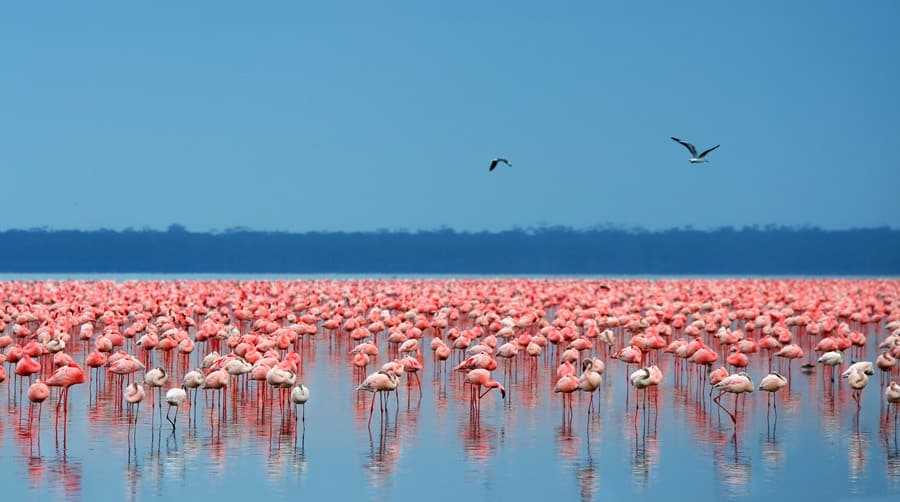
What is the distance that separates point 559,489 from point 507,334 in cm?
1162

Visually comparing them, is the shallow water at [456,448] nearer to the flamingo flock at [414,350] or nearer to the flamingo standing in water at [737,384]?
the flamingo flock at [414,350]

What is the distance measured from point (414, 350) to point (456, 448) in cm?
645

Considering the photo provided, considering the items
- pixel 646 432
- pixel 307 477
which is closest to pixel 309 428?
pixel 307 477

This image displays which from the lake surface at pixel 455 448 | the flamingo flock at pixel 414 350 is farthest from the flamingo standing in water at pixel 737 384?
the lake surface at pixel 455 448

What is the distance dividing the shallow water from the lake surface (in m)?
0.03

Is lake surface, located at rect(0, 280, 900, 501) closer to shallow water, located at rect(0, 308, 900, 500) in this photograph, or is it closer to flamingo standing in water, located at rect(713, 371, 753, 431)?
shallow water, located at rect(0, 308, 900, 500)

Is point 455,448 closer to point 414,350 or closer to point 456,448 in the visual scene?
point 456,448

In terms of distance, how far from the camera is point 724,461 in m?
14.7

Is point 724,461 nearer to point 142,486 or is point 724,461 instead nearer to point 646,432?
point 646,432

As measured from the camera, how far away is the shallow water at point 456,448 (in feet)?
43.3

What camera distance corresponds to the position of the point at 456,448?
50.7 ft

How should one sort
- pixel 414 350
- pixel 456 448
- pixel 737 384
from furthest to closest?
pixel 414 350 < pixel 737 384 < pixel 456 448

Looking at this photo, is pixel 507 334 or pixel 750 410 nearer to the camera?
pixel 750 410

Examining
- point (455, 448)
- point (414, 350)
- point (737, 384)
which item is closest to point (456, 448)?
point (455, 448)
